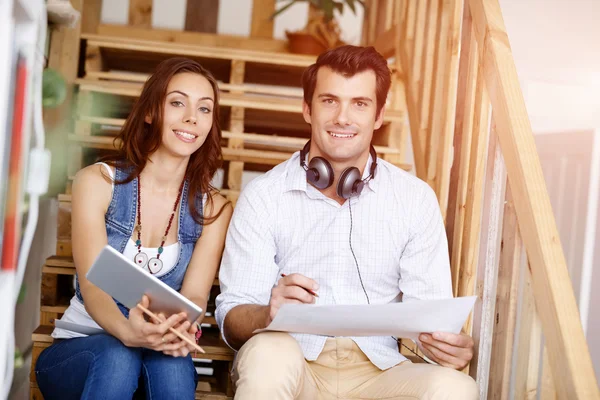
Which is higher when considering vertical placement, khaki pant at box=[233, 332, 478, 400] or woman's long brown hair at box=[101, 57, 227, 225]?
woman's long brown hair at box=[101, 57, 227, 225]

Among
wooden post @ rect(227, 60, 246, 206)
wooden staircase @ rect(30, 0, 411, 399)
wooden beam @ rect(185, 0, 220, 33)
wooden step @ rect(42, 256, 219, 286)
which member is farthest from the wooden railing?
wooden beam @ rect(185, 0, 220, 33)

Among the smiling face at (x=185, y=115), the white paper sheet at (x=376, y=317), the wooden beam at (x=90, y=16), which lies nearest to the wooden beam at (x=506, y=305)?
the white paper sheet at (x=376, y=317)

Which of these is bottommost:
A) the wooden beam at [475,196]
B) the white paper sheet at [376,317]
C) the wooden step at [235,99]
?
the white paper sheet at [376,317]

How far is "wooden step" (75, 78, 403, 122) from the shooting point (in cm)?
245

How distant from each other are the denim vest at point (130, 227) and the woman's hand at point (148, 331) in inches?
9.3

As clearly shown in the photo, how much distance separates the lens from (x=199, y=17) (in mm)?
3885

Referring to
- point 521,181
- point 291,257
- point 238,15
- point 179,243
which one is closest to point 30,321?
point 179,243

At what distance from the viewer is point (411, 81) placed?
8.21 ft

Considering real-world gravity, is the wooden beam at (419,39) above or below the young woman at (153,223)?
above

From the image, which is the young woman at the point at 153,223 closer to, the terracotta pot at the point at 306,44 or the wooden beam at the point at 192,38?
the terracotta pot at the point at 306,44

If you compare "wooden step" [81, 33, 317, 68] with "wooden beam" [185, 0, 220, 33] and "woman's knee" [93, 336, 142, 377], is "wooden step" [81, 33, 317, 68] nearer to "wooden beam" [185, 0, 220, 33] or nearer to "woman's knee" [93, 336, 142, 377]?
"wooden beam" [185, 0, 220, 33]

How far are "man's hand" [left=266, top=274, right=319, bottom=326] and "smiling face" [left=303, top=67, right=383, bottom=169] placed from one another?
1.49 feet

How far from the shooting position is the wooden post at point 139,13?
12.4 ft

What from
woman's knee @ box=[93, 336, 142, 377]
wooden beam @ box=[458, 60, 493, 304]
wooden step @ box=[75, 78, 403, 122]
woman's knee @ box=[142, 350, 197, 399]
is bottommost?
woman's knee @ box=[142, 350, 197, 399]
